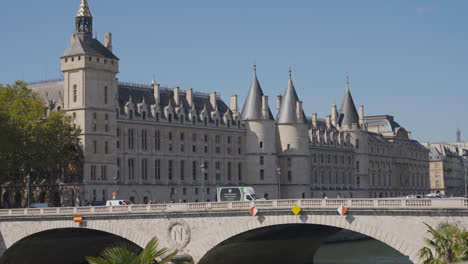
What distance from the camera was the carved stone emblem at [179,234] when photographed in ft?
166

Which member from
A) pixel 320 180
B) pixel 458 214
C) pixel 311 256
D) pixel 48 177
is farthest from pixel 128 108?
pixel 458 214

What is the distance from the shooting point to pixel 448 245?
35.7 metres

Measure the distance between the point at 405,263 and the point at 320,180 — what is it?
56.4 meters

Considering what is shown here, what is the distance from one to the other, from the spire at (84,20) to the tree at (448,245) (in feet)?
181

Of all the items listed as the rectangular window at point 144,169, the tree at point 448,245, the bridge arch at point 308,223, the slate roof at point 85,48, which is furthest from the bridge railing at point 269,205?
the rectangular window at point 144,169

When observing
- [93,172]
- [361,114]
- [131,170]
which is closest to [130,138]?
[131,170]

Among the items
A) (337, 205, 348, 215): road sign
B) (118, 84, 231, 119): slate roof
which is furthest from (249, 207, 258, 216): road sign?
(118, 84, 231, 119): slate roof

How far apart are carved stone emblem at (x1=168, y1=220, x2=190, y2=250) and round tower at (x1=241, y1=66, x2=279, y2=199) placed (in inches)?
2148

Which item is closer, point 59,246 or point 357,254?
point 59,246

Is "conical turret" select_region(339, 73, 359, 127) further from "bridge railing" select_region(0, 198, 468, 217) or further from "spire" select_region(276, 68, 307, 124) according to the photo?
"bridge railing" select_region(0, 198, 468, 217)

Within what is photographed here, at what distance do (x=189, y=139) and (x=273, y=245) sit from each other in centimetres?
4148

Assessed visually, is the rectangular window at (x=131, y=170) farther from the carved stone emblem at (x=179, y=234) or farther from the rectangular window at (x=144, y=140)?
the carved stone emblem at (x=179, y=234)

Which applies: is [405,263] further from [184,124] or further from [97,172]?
[184,124]

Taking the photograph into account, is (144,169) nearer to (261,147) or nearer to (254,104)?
(261,147)
